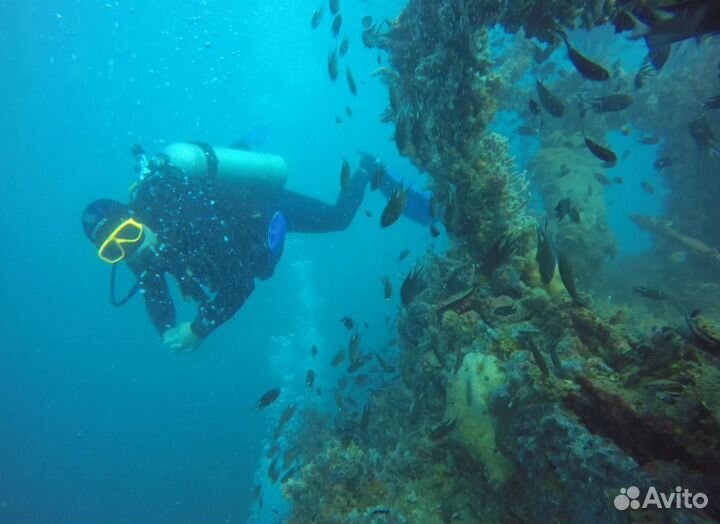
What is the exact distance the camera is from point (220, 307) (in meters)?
6.29

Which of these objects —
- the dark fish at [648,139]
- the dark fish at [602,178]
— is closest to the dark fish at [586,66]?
the dark fish at [648,139]

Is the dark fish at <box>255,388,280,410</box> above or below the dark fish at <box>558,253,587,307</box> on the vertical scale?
above

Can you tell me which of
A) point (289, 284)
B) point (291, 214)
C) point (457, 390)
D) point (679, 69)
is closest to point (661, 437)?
point (457, 390)

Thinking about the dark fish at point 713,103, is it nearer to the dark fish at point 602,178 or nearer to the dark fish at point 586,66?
the dark fish at point 586,66

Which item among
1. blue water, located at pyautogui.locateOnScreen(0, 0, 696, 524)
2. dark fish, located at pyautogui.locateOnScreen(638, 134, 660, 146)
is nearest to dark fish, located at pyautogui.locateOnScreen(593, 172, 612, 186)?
dark fish, located at pyautogui.locateOnScreen(638, 134, 660, 146)

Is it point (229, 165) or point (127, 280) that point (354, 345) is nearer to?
point (229, 165)

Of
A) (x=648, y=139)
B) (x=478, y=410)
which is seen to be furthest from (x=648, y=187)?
(x=478, y=410)

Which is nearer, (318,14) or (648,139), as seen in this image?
(318,14)

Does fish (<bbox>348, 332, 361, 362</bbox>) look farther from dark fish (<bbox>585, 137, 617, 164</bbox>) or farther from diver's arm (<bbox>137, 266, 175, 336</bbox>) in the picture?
dark fish (<bbox>585, 137, 617, 164</bbox>)

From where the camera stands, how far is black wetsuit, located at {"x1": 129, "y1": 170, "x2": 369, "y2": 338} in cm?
644

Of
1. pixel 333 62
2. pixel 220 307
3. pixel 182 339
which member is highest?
pixel 333 62

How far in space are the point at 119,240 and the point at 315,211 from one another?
14.9ft

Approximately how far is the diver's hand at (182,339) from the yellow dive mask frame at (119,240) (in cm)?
136

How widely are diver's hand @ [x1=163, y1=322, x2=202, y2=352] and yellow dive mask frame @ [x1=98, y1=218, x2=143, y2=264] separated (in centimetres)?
136
